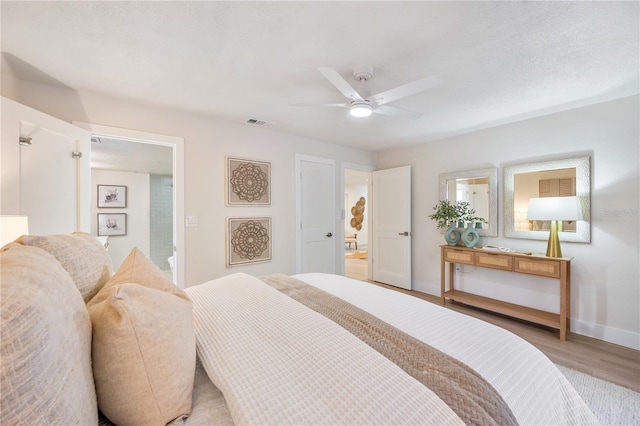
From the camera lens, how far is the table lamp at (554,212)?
2.62m

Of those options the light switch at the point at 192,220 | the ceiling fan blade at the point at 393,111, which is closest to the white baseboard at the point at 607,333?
the ceiling fan blade at the point at 393,111

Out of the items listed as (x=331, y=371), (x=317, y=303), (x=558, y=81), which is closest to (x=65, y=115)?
(x=317, y=303)

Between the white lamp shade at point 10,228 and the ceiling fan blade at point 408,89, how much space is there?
2.18m

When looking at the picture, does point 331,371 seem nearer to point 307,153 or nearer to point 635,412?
point 635,412

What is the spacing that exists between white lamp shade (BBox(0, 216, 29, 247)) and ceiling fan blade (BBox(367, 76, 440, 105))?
85.9 inches

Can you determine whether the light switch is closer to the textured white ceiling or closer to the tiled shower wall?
the textured white ceiling

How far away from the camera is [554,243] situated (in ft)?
9.00

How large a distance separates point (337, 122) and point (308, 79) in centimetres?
110

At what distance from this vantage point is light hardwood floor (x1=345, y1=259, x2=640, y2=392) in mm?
2068

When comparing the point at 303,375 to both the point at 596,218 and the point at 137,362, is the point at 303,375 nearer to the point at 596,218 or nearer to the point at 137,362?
the point at 137,362

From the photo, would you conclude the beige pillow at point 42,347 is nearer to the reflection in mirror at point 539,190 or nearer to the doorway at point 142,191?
the doorway at point 142,191

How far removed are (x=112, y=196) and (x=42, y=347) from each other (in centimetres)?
577

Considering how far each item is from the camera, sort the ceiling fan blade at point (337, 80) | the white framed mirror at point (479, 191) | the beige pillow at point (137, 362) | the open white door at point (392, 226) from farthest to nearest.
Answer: the open white door at point (392, 226) < the white framed mirror at point (479, 191) < the ceiling fan blade at point (337, 80) < the beige pillow at point (137, 362)

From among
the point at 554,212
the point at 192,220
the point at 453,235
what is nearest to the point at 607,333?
the point at 554,212
